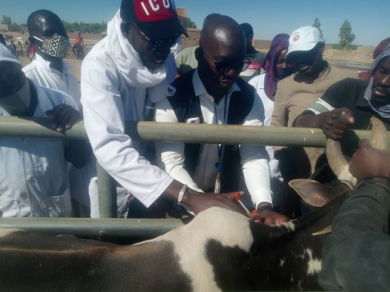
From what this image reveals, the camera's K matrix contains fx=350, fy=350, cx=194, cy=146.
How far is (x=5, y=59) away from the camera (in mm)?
2141

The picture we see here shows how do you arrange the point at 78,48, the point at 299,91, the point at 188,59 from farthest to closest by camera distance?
the point at 78,48 < the point at 188,59 < the point at 299,91

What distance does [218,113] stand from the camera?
7.61 ft

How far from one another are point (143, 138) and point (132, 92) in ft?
1.28

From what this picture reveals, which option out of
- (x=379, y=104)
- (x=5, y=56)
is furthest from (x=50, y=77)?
(x=379, y=104)

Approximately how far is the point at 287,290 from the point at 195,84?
4.28 feet

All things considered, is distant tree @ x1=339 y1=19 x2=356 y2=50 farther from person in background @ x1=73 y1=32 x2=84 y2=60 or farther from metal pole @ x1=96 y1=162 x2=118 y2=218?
metal pole @ x1=96 y1=162 x2=118 y2=218

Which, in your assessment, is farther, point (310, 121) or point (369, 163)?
point (310, 121)

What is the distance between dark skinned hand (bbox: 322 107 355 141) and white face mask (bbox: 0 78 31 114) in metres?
1.81

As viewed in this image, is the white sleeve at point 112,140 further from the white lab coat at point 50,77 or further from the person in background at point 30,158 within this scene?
the white lab coat at point 50,77

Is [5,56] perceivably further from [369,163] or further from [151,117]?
[369,163]

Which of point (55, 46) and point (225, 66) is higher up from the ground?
point (225, 66)

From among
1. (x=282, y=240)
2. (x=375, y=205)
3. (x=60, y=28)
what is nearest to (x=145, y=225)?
(x=282, y=240)

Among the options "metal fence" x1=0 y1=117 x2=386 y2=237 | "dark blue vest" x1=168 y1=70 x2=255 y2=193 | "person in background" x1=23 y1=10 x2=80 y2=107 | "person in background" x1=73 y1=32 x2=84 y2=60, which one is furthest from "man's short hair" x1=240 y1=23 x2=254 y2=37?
"person in background" x1=73 y1=32 x2=84 y2=60

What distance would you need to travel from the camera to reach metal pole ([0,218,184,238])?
A: 74.2 inches
